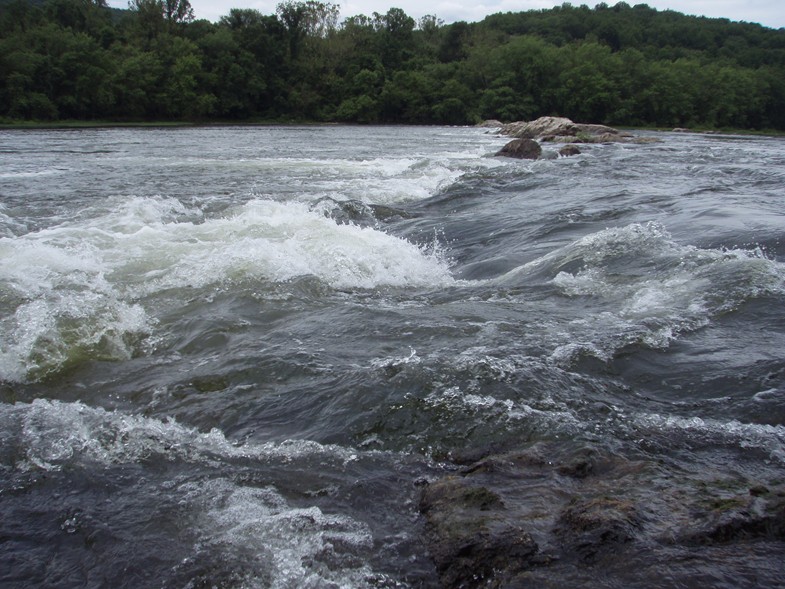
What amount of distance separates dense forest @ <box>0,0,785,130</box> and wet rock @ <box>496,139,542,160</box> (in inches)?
1824

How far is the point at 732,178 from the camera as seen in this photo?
575 inches

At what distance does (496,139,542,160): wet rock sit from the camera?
879 inches

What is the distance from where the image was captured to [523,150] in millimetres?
Result: 22688

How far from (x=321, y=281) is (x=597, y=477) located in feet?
14.4

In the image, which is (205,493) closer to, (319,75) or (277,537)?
(277,537)

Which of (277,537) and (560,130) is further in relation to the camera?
(560,130)

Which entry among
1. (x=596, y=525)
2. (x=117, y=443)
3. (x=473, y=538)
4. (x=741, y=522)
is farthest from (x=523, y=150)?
(x=473, y=538)

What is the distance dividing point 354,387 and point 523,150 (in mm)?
19992

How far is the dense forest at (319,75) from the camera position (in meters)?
59.9

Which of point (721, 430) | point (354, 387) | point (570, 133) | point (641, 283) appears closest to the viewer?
point (721, 430)

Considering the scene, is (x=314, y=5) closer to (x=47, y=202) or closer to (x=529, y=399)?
(x=47, y=202)

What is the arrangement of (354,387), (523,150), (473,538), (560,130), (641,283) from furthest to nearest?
(560,130)
(523,150)
(641,283)
(354,387)
(473,538)

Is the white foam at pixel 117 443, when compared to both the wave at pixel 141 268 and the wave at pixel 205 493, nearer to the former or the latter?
the wave at pixel 205 493

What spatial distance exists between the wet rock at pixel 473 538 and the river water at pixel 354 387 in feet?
0.24
